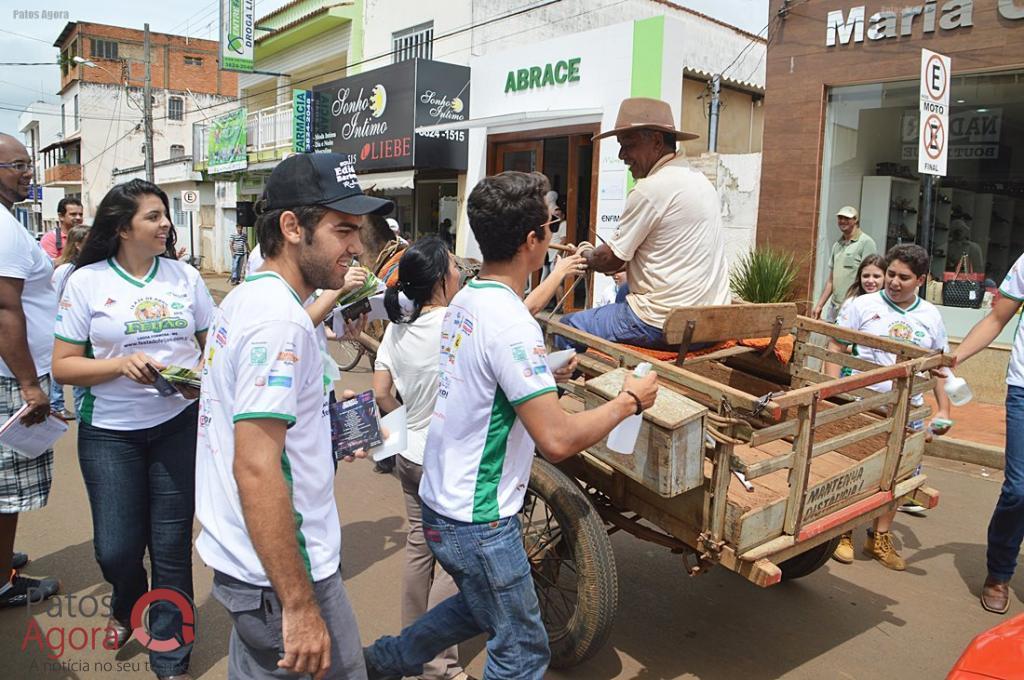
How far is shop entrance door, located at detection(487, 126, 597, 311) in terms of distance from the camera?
12.1 meters

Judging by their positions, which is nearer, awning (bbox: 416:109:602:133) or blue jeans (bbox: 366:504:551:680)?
blue jeans (bbox: 366:504:551:680)

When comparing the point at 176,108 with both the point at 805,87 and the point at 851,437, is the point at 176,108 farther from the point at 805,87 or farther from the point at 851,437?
the point at 851,437

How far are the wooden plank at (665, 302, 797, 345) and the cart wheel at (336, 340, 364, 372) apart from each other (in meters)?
6.28

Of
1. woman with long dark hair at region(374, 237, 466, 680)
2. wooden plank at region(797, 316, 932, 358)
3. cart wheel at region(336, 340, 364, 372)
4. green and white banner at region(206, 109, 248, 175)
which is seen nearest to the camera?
woman with long dark hair at region(374, 237, 466, 680)

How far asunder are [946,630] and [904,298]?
74.0 inches

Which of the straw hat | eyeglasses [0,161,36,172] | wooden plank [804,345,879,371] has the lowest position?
wooden plank [804,345,879,371]

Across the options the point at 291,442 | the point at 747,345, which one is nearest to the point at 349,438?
the point at 291,442

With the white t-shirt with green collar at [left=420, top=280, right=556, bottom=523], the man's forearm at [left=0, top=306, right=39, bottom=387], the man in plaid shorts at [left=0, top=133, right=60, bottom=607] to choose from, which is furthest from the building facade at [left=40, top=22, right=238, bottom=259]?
the white t-shirt with green collar at [left=420, top=280, right=556, bottom=523]

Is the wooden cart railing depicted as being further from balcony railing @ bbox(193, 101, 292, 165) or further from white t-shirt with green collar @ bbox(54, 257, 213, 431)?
balcony railing @ bbox(193, 101, 292, 165)

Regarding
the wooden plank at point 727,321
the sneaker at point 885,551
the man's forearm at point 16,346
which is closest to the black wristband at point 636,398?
the wooden plank at point 727,321

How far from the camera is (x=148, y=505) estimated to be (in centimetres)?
305

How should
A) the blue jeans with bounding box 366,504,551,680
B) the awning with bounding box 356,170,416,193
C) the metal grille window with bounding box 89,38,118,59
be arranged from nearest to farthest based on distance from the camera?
the blue jeans with bounding box 366,504,551,680, the awning with bounding box 356,170,416,193, the metal grille window with bounding box 89,38,118,59

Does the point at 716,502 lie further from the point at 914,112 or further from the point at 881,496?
the point at 914,112

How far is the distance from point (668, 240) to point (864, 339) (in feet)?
3.44
